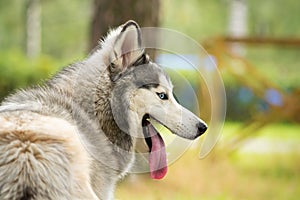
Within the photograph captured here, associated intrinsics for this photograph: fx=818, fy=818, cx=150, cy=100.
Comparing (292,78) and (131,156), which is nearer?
(131,156)

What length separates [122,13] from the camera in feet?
35.1

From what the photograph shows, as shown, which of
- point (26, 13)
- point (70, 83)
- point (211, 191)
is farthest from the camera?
point (26, 13)

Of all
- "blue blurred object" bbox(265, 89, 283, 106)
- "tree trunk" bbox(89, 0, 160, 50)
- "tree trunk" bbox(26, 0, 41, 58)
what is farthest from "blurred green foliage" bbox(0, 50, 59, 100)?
"tree trunk" bbox(26, 0, 41, 58)

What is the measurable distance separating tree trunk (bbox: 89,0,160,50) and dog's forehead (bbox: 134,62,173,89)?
5.36 meters

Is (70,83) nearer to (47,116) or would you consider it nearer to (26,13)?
(47,116)

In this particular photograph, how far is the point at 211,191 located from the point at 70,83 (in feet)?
17.4

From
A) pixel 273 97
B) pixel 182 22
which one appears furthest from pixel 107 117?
pixel 182 22

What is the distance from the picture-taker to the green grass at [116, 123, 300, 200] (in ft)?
32.4

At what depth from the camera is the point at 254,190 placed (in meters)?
10.5

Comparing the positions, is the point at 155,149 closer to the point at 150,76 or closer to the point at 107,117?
the point at 107,117

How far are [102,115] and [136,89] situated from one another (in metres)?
0.27

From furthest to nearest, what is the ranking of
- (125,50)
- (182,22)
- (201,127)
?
1. (182,22)
2. (201,127)
3. (125,50)

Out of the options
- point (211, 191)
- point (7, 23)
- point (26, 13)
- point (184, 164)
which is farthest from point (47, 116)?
point (7, 23)

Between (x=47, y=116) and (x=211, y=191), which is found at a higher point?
(x=211, y=191)
